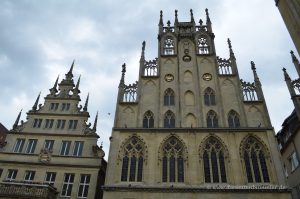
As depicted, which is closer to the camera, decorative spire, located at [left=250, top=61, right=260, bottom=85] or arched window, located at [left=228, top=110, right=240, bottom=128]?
arched window, located at [left=228, top=110, right=240, bottom=128]

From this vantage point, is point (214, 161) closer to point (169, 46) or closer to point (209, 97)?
point (209, 97)

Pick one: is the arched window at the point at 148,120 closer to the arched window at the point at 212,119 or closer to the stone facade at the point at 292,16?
the arched window at the point at 212,119

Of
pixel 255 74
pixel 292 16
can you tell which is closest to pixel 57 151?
pixel 255 74

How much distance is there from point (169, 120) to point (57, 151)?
1142cm

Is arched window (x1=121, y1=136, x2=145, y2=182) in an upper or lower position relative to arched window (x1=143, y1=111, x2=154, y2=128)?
lower

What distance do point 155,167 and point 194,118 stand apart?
6054 millimetres

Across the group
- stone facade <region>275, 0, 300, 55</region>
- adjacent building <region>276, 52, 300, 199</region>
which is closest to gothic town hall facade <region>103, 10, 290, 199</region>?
adjacent building <region>276, 52, 300, 199</region>

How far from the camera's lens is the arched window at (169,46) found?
30672 millimetres

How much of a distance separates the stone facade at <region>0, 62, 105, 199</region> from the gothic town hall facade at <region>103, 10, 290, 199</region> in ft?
11.6

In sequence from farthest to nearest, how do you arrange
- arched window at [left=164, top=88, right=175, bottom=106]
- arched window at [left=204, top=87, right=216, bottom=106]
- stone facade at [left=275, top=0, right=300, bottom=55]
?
arched window at [left=164, top=88, right=175, bottom=106] → arched window at [left=204, top=87, right=216, bottom=106] → stone facade at [left=275, top=0, right=300, bottom=55]

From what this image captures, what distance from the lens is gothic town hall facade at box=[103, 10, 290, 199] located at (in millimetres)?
21938

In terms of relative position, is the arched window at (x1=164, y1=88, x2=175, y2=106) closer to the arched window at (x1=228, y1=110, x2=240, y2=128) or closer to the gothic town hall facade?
the gothic town hall facade

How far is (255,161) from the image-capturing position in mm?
23047

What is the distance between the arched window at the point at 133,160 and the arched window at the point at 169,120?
3.05 metres
